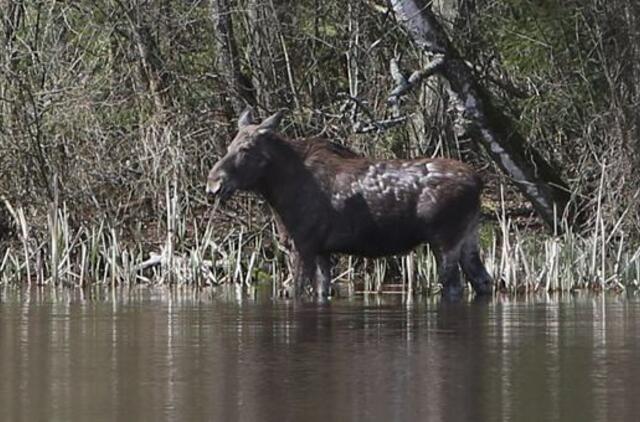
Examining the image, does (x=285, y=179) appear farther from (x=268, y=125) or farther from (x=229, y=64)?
(x=229, y=64)

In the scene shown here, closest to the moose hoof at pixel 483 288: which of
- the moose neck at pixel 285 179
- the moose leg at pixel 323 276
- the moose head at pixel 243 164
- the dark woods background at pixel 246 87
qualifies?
the moose leg at pixel 323 276

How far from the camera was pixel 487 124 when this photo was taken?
21.2 m

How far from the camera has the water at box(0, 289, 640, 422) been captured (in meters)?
8.95

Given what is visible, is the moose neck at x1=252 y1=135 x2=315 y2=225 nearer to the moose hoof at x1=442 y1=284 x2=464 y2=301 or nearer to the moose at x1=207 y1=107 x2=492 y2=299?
the moose at x1=207 y1=107 x2=492 y2=299

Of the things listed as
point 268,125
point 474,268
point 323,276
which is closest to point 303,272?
point 323,276

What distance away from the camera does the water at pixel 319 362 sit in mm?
8945

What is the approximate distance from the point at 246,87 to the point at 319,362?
11.6m

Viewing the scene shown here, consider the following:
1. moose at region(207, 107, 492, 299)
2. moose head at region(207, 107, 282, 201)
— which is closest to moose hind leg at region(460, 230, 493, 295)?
moose at region(207, 107, 492, 299)

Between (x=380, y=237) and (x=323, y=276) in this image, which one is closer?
(x=323, y=276)

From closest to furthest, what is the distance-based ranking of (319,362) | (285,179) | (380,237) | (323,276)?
(319,362)
(323,276)
(380,237)
(285,179)

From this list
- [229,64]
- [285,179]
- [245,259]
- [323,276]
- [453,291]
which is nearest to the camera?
[453,291]

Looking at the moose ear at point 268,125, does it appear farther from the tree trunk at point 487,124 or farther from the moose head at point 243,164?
the tree trunk at point 487,124

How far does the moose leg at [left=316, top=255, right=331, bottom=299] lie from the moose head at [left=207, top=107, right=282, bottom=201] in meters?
0.98

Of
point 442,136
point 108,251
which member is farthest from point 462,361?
point 442,136
